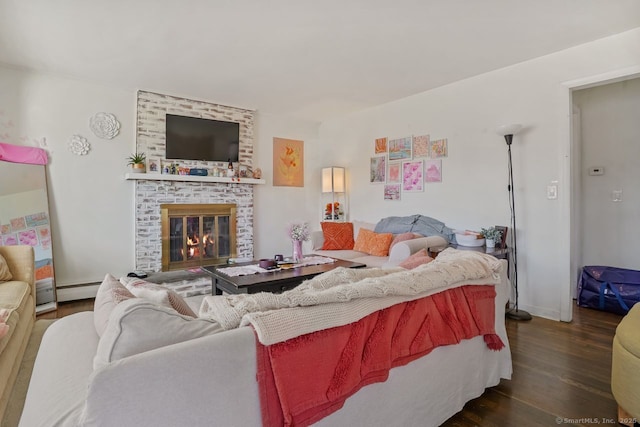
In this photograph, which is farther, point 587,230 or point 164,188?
point 164,188

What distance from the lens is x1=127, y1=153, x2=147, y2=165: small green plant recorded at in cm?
419

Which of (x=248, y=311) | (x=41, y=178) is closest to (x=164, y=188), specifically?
(x=41, y=178)

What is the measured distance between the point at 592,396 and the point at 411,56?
295 cm

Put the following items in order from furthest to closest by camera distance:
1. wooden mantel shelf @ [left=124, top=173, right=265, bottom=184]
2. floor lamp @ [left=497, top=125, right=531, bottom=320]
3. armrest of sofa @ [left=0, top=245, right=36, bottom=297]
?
1. wooden mantel shelf @ [left=124, top=173, right=265, bottom=184]
2. floor lamp @ [left=497, top=125, right=531, bottom=320]
3. armrest of sofa @ [left=0, top=245, right=36, bottom=297]

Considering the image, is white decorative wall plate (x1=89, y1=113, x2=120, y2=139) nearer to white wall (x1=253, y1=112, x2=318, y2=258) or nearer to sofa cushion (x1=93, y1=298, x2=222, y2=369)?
white wall (x1=253, y1=112, x2=318, y2=258)

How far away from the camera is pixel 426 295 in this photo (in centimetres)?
153

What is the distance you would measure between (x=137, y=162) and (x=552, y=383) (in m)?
4.55

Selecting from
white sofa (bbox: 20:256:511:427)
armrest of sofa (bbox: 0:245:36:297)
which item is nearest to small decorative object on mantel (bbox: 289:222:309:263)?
white sofa (bbox: 20:256:511:427)

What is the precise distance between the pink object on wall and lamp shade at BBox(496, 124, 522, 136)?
4.82m

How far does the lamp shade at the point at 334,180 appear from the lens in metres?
5.35

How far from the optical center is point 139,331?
91cm

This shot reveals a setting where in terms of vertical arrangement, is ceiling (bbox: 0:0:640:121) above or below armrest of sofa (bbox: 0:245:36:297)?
above

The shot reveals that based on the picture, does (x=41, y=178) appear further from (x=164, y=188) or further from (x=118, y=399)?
(x=118, y=399)

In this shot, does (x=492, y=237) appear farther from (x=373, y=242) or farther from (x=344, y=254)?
(x=344, y=254)
